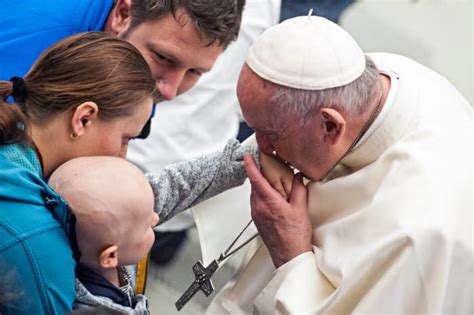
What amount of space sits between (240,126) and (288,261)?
179cm

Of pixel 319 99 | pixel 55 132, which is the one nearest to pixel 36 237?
pixel 55 132

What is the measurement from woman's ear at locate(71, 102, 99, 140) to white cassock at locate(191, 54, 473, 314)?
642 mm

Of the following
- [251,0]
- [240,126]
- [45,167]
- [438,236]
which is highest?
[45,167]

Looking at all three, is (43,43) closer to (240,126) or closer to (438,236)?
(438,236)

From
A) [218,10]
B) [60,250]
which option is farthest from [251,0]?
[60,250]

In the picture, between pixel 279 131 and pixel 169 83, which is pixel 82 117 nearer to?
pixel 279 131

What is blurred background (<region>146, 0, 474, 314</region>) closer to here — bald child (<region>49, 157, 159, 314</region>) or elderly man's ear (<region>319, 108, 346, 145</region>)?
elderly man's ear (<region>319, 108, 346, 145</region>)

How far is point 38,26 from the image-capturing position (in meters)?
2.34

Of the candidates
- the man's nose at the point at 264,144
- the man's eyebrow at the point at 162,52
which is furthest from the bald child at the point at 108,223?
the man's eyebrow at the point at 162,52

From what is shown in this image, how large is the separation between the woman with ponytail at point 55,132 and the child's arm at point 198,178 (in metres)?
0.25

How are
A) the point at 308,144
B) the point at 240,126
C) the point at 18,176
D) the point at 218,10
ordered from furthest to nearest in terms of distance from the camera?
the point at 240,126, the point at 218,10, the point at 308,144, the point at 18,176

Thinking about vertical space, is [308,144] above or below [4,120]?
below

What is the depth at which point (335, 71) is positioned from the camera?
1.86 m

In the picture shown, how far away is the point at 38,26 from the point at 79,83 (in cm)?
66
